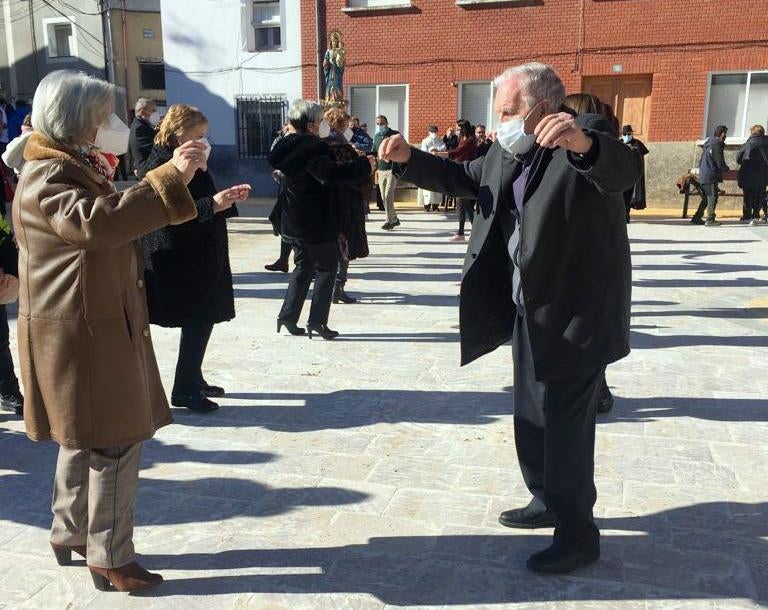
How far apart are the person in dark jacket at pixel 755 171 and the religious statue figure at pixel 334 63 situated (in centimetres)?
822

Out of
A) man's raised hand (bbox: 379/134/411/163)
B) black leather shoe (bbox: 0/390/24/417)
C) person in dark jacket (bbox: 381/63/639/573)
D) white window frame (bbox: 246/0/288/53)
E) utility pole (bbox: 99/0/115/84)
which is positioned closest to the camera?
person in dark jacket (bbox: 381/63/639/573)

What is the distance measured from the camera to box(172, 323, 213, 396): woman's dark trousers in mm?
4352

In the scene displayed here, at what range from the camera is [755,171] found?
12875mm

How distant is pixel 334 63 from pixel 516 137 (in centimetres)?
1481

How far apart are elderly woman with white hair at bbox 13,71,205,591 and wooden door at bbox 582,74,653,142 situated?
47.6ft

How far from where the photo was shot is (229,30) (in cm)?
1806

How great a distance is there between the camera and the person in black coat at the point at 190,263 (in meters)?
3.97

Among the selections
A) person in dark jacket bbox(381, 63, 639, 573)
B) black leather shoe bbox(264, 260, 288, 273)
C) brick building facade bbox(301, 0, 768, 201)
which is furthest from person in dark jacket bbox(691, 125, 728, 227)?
person in dark jacket bbox(381, 63, 639, 573)

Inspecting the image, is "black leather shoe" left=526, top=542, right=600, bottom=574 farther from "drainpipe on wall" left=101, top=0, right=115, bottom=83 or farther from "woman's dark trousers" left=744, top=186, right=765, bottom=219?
"drainpipe on wall" left=101, top=0, right=115, bottom=83

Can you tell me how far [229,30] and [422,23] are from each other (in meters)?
4.91

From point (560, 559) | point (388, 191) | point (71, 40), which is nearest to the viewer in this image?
point (560, 559)

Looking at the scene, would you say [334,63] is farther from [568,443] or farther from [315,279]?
[568,443]

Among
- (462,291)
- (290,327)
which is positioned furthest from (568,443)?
(290,327)

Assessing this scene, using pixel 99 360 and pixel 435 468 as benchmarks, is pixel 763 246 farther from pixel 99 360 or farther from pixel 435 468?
pixel 99 360
